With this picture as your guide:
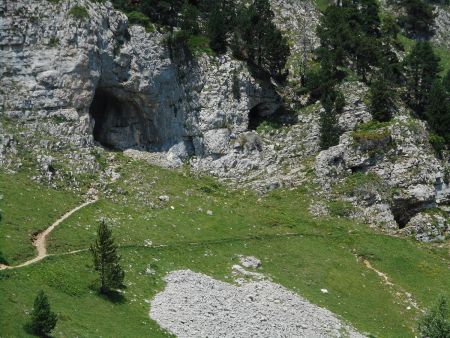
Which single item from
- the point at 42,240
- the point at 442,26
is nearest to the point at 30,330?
the point at 42,240

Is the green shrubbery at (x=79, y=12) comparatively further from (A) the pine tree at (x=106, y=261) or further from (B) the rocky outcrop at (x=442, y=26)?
(B) the rocky outcrop at (x=442, y=26)

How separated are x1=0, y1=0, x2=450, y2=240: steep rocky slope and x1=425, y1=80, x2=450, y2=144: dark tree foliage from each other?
285 cm

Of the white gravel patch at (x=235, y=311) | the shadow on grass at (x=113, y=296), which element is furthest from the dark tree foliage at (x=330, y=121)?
the shadow on grass at (x=113, y=296)

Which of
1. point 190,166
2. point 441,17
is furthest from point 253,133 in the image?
point 441,17

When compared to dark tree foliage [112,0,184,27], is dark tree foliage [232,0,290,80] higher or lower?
lower

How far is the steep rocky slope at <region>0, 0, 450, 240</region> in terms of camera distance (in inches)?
3086

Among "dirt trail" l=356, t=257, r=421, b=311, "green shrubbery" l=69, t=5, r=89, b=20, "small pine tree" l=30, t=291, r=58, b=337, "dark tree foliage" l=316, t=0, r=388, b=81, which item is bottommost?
"dirt trail" l=356, t=257, r=421, b=311

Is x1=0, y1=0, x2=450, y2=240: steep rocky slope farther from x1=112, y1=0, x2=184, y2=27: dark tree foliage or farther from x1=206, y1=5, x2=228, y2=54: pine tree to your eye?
x1=112, y1=0, x2=184, y2=27: dark tree foliage

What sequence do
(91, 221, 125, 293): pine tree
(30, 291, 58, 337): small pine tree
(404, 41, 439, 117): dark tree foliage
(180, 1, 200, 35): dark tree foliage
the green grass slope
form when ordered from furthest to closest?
(404, 41, 439, 117): dark tree foliage
(180, 1, 200, 35): dark tree foliage
(91, 221, 125, 293): pine tree
the green grass slope
(30, 291, 58, 337): small pine tree

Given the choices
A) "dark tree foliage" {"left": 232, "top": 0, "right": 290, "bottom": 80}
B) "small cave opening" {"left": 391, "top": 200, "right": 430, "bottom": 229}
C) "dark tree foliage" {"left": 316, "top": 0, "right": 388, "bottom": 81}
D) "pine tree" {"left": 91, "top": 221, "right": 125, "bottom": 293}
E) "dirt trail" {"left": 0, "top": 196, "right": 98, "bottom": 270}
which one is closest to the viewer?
"pine tree" {"left": 91, "top": 221, "right": 125, "bottom": 293}

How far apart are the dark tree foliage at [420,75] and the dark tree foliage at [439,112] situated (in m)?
4.26

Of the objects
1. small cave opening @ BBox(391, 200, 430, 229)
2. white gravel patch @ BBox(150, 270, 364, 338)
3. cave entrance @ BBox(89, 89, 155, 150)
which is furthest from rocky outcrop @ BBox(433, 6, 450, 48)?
white gravel patch @ BBox(150, 270, 364, 338)

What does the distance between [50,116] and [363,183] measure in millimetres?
37494

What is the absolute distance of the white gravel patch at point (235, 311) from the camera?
4972 centimetres
